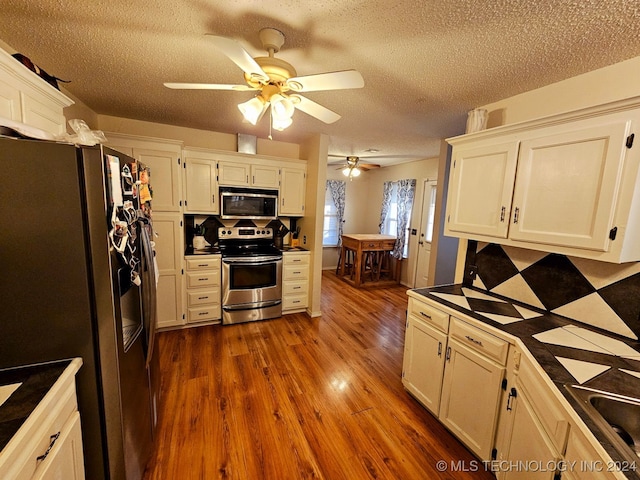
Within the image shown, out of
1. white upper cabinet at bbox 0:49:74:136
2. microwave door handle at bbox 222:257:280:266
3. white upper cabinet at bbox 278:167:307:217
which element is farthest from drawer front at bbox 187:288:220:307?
white upper cabinet at bbox 0:49:74:136

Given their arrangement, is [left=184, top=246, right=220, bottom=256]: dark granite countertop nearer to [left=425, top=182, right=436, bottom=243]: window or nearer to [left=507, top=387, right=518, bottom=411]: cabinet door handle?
[left=507, top=387, right=518, bottom=411]: cabinet door handle

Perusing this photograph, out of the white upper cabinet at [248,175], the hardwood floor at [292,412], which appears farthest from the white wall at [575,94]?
the white upper cabinet at [248,175]

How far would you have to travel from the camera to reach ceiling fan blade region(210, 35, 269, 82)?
3.47 feet

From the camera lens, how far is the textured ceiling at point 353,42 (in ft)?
3.93

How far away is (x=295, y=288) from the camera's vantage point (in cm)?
366

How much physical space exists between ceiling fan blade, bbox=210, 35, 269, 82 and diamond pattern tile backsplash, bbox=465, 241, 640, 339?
2072 mm

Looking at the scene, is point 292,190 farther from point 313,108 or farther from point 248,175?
point 313,108


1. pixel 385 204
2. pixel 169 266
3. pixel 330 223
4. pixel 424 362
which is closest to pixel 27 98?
pixel 169 266

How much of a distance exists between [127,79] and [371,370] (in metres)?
3.17

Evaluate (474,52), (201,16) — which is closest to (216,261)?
(201,16)

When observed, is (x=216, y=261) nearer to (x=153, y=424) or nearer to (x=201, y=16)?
(x=153, y=424)

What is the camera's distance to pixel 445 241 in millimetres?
3178

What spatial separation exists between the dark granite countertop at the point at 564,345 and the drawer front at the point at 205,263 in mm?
2347

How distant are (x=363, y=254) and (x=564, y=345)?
12.3 feet
